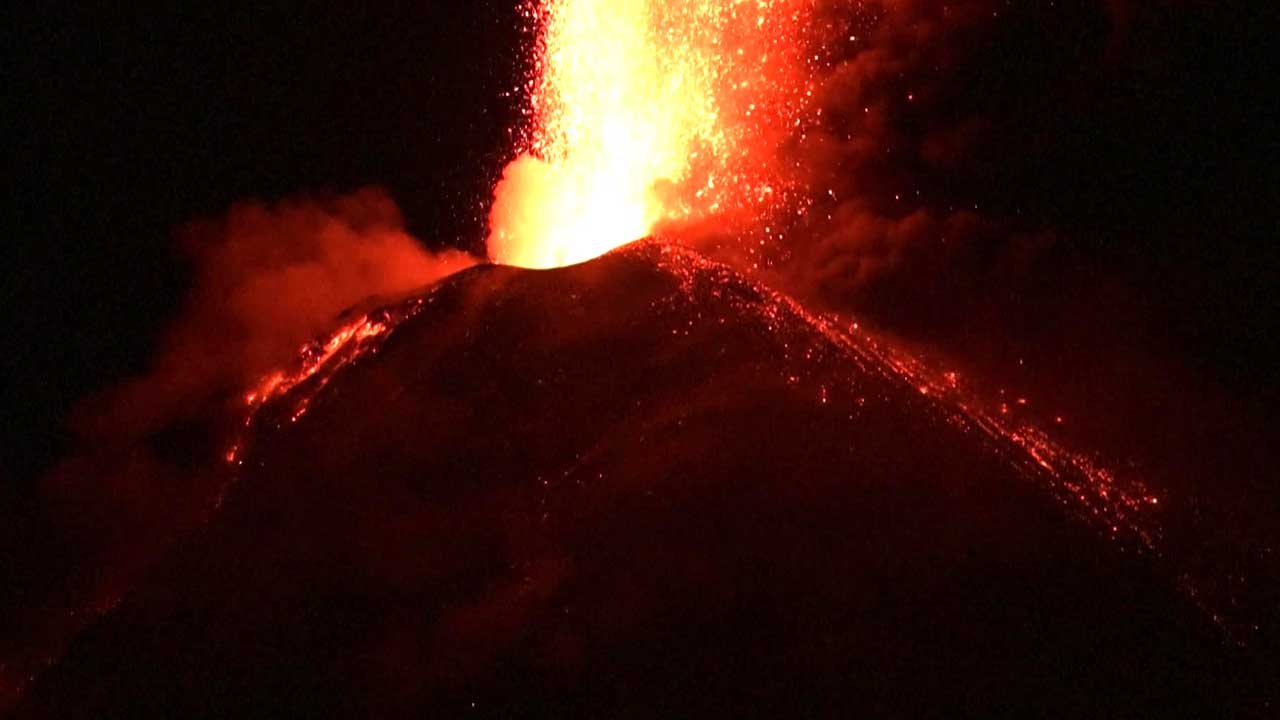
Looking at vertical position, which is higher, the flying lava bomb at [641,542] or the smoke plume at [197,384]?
the smoke plume at [197,384]

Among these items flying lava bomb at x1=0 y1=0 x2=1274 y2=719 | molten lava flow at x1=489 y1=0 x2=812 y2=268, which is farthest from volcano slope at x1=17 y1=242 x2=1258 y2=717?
molten lava flow at x1=489 y1=0 x2=812 y2=268

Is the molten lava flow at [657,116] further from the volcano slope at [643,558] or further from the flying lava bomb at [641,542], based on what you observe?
the volcano slope at [643,558]

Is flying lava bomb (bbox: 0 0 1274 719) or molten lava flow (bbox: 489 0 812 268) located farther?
molten lava flow (bbox: 489 0 812 268)

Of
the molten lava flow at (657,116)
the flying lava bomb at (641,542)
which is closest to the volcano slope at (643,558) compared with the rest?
the flying lava bomb at (641,542)

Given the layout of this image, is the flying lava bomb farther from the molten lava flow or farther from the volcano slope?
the molten lava flow

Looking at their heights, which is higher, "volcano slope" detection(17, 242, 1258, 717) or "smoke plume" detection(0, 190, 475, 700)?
"smoke plume" detection(0, 190, 475, 700)

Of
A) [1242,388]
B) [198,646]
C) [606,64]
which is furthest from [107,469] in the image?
[1242,388]

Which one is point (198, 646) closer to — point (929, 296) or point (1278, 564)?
point (1278, 564)
